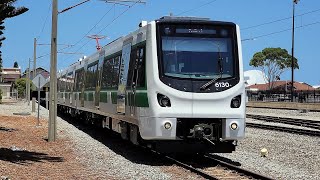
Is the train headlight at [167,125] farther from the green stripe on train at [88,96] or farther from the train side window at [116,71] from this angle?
the green stripe on train at [88,96]

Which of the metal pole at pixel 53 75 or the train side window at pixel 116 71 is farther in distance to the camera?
the metal pole at pixel 53 75

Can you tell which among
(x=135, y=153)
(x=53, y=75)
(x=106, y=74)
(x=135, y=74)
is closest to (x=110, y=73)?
(x=106, y=74)

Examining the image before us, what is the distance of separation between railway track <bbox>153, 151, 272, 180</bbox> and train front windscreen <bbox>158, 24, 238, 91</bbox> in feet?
6.19

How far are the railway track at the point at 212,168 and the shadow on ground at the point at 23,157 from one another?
3.04 m

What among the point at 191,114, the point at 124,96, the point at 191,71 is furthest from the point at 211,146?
the point at 124,96

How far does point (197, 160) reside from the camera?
1324 centimetres

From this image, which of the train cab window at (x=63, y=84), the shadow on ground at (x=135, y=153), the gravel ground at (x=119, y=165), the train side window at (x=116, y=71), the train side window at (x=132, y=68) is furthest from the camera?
the train cab window at (x=63, y=84)

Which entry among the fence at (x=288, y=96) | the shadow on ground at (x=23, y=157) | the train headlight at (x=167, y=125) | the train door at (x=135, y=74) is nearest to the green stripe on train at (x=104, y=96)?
the shadow on ground at (x=23, y=157)

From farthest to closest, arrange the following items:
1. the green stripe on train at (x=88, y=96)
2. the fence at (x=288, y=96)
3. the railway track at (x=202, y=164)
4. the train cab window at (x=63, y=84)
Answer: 1. the fence at (x=288, y=96)
2. the train cab window at (x=63, y=84)
3. the green stripe on train at (x=88, y=96)
4. the railway track at (x=202, y=164)

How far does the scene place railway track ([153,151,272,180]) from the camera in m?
10.7

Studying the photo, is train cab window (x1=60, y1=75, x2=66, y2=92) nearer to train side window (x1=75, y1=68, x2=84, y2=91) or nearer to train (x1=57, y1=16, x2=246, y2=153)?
train side window (x1=75, y1=68, x2=84, y2=91)

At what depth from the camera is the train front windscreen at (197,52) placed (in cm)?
1198

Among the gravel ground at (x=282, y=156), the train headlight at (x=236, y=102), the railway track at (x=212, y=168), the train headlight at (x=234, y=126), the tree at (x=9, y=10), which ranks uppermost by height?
the tree at (x=9, y=10)

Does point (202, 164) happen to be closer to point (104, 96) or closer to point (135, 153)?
point (135, 153)
